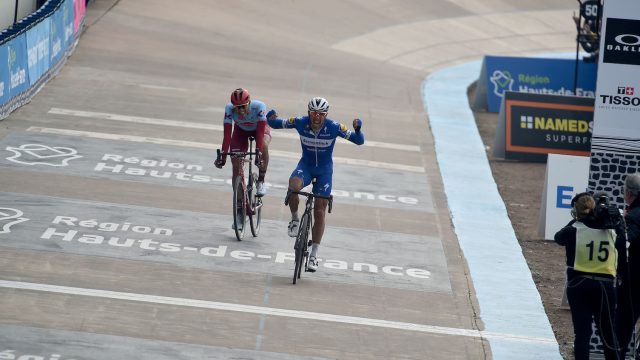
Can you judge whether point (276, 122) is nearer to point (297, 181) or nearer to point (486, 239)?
point (297, 181)

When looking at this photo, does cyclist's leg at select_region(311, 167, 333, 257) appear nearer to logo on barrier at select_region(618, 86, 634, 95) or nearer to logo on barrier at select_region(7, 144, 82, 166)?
logo on barrier at select_region(618, 86, 634, 95)

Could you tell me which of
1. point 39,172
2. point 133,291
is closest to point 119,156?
point 39,172

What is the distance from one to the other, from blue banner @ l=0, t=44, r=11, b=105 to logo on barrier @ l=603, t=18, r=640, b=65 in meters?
12.4

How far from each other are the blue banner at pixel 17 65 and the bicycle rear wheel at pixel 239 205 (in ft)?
26.6

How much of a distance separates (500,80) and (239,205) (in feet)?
49.5

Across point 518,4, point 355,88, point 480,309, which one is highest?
point 518,4

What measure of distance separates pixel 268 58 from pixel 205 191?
542 inches

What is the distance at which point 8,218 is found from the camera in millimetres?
14055

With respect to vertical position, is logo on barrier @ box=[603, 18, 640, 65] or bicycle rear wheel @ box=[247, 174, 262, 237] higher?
logo on barrier @ box=[603, 18, 640, 65]

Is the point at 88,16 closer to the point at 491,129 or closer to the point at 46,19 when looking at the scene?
the point at 46,19

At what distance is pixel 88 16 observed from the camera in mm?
31281

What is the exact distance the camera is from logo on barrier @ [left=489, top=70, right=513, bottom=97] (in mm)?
27594

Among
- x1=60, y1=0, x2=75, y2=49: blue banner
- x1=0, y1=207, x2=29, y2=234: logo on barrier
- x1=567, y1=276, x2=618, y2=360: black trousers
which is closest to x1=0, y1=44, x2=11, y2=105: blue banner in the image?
x1=60, y1=0, x2=75, y2=49: blue banner

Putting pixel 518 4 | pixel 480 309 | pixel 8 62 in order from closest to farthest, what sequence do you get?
1. pixel 480 309
2. pixel 8 62
3. pixel 518 4
